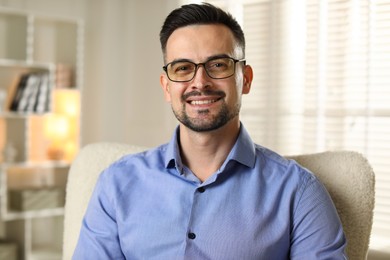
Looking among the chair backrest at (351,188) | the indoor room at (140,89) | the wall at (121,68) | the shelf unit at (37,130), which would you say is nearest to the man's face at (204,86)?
the chair backrest at (351,188)

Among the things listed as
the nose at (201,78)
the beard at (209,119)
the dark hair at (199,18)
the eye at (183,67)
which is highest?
the dark hair at (199,18)

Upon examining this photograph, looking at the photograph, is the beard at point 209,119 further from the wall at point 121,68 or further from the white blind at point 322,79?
the wall at point 121,68

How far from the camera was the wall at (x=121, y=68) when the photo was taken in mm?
4242

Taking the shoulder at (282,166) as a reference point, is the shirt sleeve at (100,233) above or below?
below

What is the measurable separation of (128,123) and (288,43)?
5.17 ft

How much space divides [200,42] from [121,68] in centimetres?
299

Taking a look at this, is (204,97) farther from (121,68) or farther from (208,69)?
(121,68)

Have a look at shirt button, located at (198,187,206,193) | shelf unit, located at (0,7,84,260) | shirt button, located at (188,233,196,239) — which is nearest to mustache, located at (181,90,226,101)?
shirt button, located at (198,187,206,193)

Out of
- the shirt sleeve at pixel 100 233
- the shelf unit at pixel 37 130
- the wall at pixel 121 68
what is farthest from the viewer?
the wall at pixel 121 68

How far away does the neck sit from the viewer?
159cm

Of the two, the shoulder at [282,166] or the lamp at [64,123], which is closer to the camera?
the shoulder at [282,166]

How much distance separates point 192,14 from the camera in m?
1.60

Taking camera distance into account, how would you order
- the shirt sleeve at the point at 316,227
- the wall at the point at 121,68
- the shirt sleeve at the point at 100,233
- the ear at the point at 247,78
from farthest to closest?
the wall at the point at 121,68 < the ear at the point at 247,78 < the shirt sleeve at the point at 100,233 < the shirt sleeve at the point at 316,227

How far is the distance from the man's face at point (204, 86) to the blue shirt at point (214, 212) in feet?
0.33
